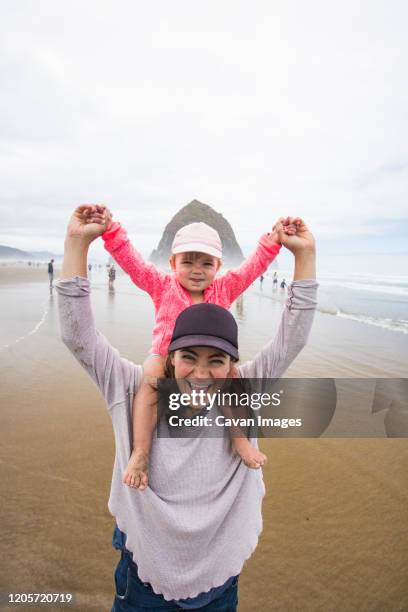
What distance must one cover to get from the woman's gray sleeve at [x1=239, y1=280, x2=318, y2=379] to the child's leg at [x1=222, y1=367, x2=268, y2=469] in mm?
174

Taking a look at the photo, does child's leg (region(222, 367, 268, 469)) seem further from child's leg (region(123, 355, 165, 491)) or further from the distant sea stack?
the distant sea stack

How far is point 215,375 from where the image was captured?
138 centimetres

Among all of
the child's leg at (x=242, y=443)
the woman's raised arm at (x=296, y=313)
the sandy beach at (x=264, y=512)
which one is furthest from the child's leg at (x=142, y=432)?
the sandy beach at (x=264, y=512)

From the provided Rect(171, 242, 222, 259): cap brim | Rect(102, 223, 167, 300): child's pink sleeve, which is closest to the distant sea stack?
Rect(102, 223, 167, 300): child's pink sleeve

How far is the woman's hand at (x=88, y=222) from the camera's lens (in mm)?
1323

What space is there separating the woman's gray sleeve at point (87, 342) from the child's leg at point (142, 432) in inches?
2.9

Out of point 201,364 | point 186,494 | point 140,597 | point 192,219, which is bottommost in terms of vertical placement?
point 140,597

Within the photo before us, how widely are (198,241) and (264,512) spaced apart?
8.15 ft

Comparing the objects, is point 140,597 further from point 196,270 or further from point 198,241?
point 198,241

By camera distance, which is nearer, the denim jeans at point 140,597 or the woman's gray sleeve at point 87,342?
the woman's gray sleeve at point 87,342

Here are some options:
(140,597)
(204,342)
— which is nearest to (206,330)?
(204,342)

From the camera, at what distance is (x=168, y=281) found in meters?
2.29

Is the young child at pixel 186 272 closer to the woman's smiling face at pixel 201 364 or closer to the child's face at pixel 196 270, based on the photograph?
the child's face at pixel 196 270

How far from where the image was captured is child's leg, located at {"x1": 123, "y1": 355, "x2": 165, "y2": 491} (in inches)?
52.7
